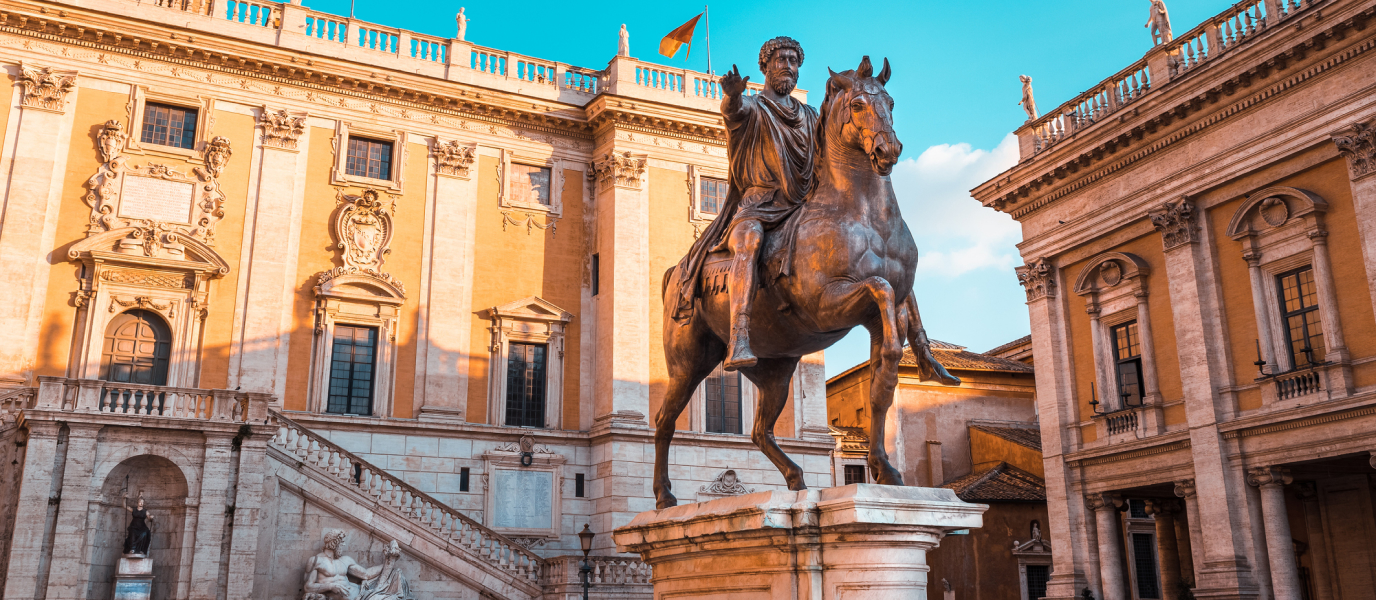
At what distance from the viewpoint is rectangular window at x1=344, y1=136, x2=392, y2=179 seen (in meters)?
25.8

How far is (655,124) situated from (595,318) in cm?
551

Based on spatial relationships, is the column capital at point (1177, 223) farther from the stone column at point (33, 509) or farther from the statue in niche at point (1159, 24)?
the stone column at point (33, 509)

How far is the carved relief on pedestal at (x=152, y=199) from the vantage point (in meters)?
22.8

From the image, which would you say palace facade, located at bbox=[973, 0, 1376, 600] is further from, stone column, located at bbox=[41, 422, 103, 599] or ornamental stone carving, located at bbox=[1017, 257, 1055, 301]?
stone column, located at bbox=[41, 422, 103, 599]

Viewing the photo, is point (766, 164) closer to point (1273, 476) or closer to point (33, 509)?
point (33, 509)

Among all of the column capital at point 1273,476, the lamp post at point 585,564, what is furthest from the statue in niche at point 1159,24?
the lamp post at point 585,564

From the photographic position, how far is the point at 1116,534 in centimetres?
2305

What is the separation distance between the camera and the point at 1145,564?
94.9 ft

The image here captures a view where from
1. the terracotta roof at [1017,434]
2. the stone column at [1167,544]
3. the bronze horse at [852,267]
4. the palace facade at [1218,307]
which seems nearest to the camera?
the bronze horse at [852,267]

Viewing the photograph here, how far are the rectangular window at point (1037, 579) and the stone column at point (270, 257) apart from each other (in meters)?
21.3

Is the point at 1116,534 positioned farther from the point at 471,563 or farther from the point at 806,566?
the point at 806,566

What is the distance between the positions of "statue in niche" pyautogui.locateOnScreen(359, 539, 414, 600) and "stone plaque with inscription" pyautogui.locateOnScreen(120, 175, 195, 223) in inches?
376

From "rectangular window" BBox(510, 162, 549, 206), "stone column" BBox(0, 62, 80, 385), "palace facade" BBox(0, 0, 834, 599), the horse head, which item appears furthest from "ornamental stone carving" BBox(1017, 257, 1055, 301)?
"stone column" BBox(0, 62, 80, 385)

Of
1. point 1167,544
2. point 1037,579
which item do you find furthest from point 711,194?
point 1037,579
